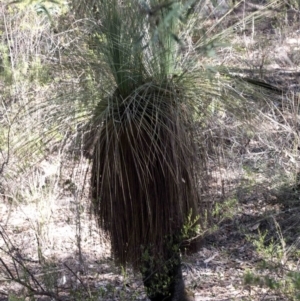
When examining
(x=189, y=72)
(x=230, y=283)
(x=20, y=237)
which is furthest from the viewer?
(x=20, y=237)

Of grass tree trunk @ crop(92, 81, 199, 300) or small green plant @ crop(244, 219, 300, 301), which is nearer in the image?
small green plant @ crop(244, 219, 300, 301)

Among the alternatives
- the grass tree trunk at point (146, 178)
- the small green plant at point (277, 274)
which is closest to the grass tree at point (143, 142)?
the grass tree trunk at point (146, 178)

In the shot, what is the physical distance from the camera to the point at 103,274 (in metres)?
5.13

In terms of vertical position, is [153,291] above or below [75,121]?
below

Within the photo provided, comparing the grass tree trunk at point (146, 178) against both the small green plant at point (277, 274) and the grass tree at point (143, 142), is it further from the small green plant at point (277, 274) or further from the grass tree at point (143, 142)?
the small green plant at point (277, 274)

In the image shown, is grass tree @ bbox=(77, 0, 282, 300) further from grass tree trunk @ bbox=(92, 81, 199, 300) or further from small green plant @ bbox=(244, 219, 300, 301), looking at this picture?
small green plant @ bbox=(244, 219, 300, 301)

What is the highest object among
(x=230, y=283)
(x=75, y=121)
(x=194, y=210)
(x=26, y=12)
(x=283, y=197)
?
(x=26, y=12)

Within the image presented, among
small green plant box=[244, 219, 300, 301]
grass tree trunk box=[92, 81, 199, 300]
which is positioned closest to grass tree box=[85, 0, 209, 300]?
grass tree trunk box=[92, 81, 199, 300]

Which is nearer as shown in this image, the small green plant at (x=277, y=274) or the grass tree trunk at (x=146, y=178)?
the small green plant at (x=277, y=274)

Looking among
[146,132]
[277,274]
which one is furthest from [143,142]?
[277,274]

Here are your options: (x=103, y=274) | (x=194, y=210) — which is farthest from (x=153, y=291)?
(x=103, y=274)

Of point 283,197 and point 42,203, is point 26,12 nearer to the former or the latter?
point 42,203

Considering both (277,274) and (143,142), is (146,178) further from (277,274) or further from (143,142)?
(277,274)

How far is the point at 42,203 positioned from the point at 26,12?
2197mm
